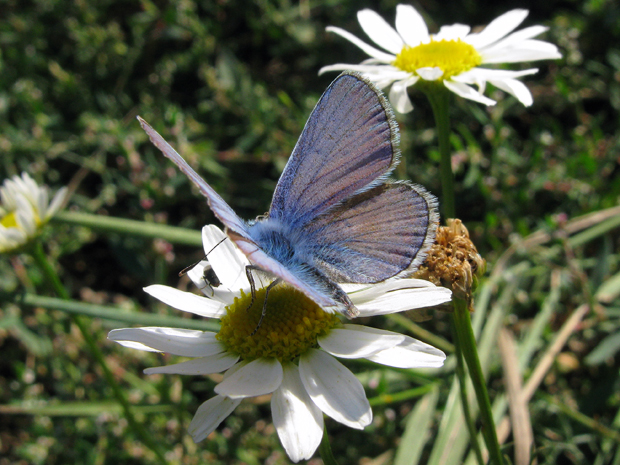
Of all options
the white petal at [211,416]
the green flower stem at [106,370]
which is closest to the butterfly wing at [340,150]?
the white petal at [211,416]

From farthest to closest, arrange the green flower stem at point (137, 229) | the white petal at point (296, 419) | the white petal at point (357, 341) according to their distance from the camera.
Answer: the green flower stem at point (137, 229)
the white petal at point (357, 341)
the white petal at point (296, 419)

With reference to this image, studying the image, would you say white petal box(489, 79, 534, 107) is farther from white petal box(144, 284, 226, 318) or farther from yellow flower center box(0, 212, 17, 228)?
yellow flower center box(0, 212, 17, 228)

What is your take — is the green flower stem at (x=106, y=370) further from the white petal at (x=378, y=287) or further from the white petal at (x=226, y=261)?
the white petal at (x=378, y=287)

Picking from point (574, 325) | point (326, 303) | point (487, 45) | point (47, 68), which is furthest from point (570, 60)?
point (47, 68)

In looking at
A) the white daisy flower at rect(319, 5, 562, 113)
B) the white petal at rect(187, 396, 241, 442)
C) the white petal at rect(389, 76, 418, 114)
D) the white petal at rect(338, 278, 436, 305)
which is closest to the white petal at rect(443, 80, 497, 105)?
the white daisy flower at rect(319, 5, 562, 113)

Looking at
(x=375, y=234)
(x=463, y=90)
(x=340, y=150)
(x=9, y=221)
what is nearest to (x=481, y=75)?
(x=463, y=90)

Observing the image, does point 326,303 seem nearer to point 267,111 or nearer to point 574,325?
point 574,325
